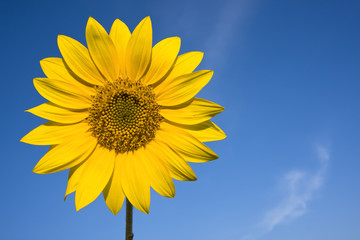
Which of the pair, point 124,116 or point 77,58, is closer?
point 77,58

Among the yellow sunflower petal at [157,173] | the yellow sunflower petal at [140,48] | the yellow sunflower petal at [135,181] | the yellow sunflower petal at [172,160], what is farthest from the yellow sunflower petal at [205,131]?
the yellow sunflower petal at [140,48]

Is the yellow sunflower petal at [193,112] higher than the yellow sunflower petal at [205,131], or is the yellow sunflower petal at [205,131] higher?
the yellow sunflower petal at [193,112]

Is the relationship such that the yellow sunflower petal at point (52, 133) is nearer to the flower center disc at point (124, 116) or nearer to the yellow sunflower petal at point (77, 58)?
the flower center disc at point (124, 116)

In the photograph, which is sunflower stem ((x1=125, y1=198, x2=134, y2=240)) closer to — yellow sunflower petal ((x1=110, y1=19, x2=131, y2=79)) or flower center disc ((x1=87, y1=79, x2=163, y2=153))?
flower center disc ((x1=87, y1=79, x2=163, y2=153))

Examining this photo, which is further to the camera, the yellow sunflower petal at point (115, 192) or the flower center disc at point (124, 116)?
the flower center disc at point (124, 116)

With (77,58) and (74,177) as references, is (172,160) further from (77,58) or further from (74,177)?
(77,58)

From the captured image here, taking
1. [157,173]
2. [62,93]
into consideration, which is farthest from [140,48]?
[157,173]

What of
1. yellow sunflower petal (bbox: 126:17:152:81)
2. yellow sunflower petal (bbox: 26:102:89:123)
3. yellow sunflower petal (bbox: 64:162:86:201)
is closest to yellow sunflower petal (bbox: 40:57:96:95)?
yellow sunflower petal (bbox: 26:102:89:123)

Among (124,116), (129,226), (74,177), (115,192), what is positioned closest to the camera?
(129,226)
